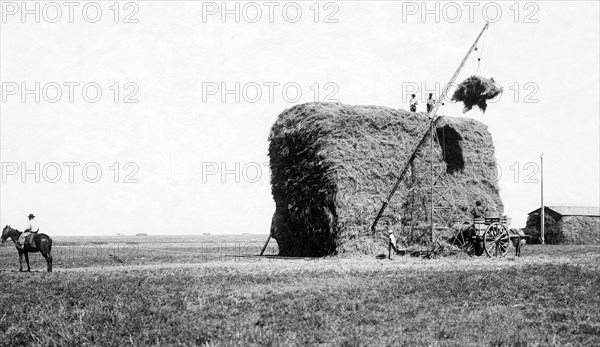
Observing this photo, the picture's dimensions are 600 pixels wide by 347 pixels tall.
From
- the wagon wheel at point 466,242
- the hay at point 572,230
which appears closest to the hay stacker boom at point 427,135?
the wagon wheel at point 466,242

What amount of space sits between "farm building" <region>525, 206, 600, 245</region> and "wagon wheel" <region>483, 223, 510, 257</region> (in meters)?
26.2

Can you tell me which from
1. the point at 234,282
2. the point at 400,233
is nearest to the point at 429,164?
the point at 400,233

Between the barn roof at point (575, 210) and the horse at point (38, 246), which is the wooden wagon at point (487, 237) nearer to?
the horse at point (38, 246)

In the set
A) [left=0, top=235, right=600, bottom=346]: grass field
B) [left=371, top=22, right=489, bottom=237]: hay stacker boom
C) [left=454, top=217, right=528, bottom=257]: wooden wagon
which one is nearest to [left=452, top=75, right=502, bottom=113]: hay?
[left=371, top=22, right=489, bottom=237]: hay stacker boom

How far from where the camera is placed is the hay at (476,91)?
1105 inches

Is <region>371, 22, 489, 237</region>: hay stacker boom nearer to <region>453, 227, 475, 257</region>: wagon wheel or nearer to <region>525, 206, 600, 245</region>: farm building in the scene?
<region>453, 227, 475, 257</region>: wagon wheel

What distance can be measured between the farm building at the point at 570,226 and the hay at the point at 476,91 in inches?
1056

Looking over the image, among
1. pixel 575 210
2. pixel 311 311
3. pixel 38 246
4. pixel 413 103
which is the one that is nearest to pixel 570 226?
pixel 575 210

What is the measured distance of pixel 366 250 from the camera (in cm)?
2650

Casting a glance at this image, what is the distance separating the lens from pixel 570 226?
Result: 50.5m

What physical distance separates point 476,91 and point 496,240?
7.24 m

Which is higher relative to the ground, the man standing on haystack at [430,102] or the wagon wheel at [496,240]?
the man standing on haystack at [430,102]

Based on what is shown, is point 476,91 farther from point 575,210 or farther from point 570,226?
point 575,210

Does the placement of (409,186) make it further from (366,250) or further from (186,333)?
(186,333)
